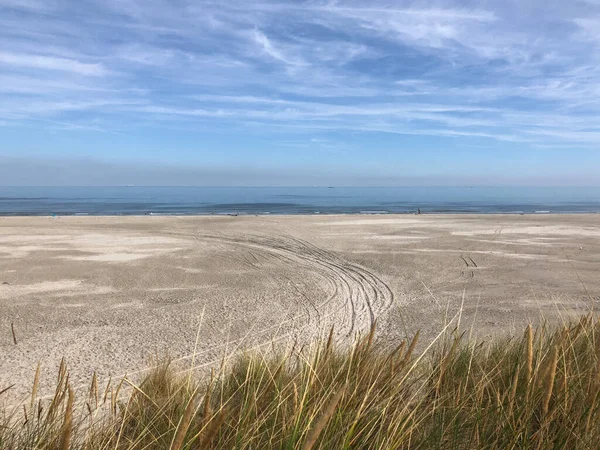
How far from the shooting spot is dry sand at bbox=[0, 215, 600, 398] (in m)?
7.10

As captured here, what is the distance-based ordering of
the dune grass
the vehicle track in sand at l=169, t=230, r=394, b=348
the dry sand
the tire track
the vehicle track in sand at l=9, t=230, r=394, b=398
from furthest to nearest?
the tire track → the vehicle track in sand at l=169, t=230, r=394, b=348 → the dry sand → the vehicle track in sand at l=9, t=230, r=394, b=398 → the dune grass

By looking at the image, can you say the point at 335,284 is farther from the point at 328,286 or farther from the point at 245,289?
the point at 245,289

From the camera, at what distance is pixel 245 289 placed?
1069 cm

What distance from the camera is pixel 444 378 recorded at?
3504mm

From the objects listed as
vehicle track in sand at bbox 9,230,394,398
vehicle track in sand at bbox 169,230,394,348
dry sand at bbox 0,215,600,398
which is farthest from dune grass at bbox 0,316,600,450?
vehicle track in sand at bbox 169,230,394,348

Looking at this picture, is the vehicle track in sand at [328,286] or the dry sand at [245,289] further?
the vehicle track in sand at [328,286]

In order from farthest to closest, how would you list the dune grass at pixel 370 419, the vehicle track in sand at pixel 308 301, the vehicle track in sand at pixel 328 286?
the vehicle track in sand at pixel 328 286, the vehicle track in sand at pixel 308 301, the dune grass at pixel 370 419

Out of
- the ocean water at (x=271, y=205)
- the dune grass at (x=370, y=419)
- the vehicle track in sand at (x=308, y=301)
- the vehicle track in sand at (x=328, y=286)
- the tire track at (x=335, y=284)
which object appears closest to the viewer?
the dune grass at (x=370, y=419)

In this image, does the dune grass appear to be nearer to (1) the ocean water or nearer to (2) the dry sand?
(2) the dry sand

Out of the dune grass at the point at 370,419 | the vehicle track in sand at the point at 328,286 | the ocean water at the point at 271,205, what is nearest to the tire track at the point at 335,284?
the vehicle track in sand at the point at 328,286

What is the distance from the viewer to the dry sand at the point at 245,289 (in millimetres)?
7098

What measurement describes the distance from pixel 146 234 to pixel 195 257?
6.06 metres

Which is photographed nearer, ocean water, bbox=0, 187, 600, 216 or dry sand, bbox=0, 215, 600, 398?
dry sand, bbox=0, 215, 600, 398

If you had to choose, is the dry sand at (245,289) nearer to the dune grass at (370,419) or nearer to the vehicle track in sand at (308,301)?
the vehicle track in sand at (308,301)
